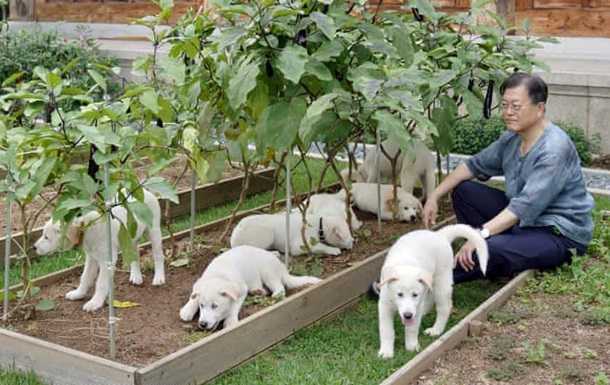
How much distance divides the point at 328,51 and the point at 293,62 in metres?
0.29

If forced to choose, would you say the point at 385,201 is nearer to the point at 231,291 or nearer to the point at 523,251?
the point at 523,251

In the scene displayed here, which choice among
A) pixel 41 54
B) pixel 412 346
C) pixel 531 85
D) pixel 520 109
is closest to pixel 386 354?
pixel 412 346

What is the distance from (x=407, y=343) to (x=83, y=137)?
1.71 m

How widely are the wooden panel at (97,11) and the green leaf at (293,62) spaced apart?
10676 mm

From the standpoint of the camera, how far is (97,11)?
15.8 meters

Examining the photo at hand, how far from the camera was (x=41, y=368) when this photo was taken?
389cm

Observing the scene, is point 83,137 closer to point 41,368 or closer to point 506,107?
point 41,368

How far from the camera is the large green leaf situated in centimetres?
439

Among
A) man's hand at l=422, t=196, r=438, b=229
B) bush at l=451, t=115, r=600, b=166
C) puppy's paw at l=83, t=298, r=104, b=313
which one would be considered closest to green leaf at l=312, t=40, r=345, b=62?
man's hand at l=422, t=196, r=438, b=229

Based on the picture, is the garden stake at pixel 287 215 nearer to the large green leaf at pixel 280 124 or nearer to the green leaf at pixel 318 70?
the large green leaf at pixel 280 124

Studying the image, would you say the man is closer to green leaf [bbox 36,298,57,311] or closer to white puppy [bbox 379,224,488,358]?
white puppy [bbox 379,224,488,358]

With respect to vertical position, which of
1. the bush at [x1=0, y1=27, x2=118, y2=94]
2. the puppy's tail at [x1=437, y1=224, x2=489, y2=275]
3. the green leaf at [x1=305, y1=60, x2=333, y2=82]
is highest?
the green leaf at [x1=305, y1=60, x2=333, y2=82]

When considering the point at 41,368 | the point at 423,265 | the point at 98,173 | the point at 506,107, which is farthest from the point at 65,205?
the point at 506,107

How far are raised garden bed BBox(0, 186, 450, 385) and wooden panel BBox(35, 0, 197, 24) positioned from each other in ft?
33.5
